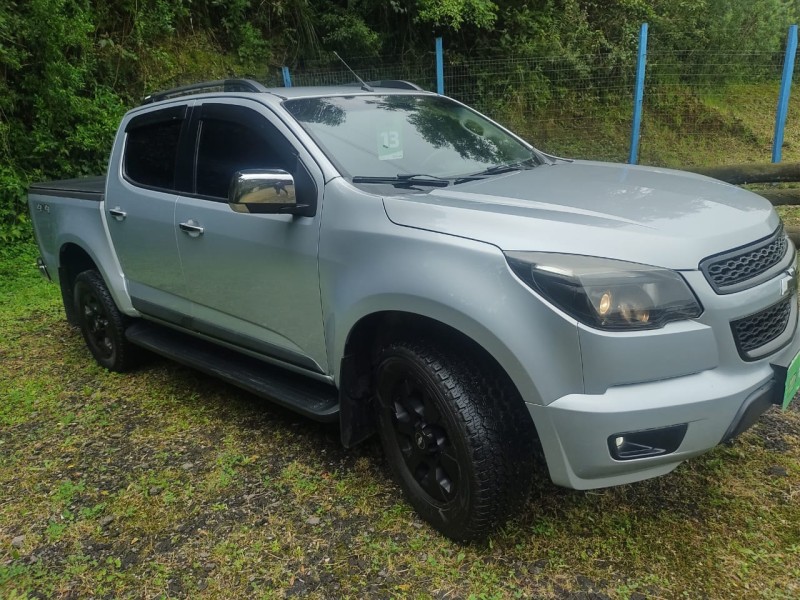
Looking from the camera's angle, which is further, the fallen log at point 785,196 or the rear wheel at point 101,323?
the fallen log at point 785,196

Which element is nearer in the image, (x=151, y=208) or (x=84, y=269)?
(x=151, y=208)

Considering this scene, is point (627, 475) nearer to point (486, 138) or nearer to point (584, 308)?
point (584, 308)

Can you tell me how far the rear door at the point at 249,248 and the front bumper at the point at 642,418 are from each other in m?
1.19

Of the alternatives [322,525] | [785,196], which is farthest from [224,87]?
[785,196]

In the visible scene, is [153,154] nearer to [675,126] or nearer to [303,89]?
[303,89]

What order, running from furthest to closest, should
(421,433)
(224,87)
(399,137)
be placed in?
(224,87) → (399,137) → (421,433)

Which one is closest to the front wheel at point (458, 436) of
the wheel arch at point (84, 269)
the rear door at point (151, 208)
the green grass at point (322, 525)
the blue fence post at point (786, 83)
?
the green grass at point (322, 525)

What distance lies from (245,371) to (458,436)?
59.4 inches

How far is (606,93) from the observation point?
35.1 ft

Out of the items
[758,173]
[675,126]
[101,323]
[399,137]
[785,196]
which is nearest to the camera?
[399,137]

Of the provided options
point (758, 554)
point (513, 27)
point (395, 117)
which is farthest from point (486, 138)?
point (513, 27)

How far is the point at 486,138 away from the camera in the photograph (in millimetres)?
3545

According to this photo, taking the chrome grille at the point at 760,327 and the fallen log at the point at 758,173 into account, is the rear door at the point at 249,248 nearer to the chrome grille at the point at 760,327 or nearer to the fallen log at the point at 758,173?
the chrome grille at the point at 760,327

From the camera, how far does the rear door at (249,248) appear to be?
9.27ft
